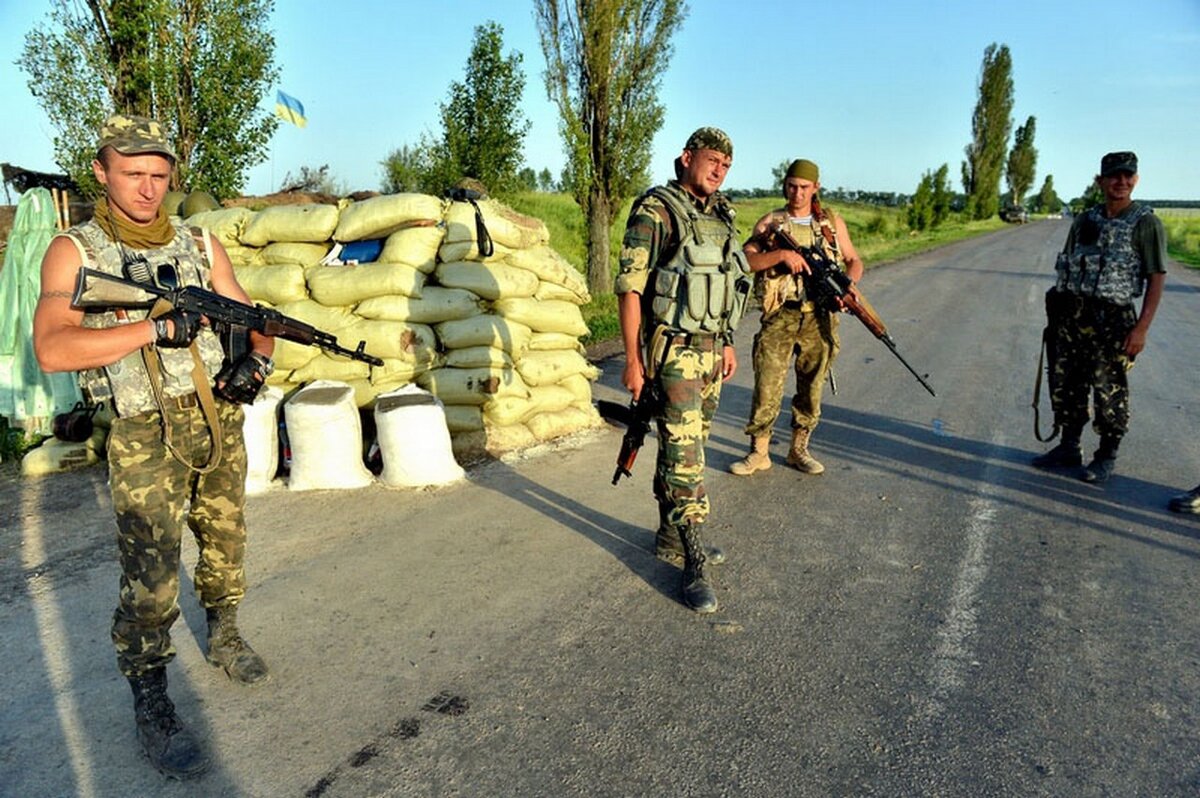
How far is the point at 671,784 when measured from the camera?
2221mm

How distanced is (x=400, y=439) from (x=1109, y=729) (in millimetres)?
3645

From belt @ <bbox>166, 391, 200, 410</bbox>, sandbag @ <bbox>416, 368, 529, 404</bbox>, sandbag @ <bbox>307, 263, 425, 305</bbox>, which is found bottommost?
sandbag @ <bbox>416, 368, 529, 404</bbox>

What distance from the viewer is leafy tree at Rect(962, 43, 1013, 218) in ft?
190

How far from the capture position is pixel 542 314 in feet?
18.6

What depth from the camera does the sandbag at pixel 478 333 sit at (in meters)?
5.29

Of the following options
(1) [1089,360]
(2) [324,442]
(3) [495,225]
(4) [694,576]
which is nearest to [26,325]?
(2) [324,442]

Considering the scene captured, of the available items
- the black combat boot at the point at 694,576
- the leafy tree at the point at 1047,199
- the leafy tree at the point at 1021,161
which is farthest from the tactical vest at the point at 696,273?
the leafy tree at the point at 1047,199

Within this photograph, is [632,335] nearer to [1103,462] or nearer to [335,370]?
[335,370]

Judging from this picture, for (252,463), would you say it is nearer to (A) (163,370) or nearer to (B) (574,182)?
(A) (163,370)

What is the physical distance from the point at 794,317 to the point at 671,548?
6.22 ft

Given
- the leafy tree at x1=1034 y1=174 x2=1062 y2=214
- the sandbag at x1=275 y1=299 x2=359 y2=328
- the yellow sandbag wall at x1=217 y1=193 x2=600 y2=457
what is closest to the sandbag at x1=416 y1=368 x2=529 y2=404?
the yellow sandbag wall at x1=217 y1=193 x2=600 y2=457

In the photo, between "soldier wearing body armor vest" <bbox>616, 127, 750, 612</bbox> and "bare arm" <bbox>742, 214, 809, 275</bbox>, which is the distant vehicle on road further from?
"soldier wearing body armor vest" <bbox>616, 127, 750, 612</bbox>

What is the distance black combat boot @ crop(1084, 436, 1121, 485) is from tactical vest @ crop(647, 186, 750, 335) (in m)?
2.93

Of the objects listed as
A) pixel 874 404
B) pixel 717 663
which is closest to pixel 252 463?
pixel 717 663
